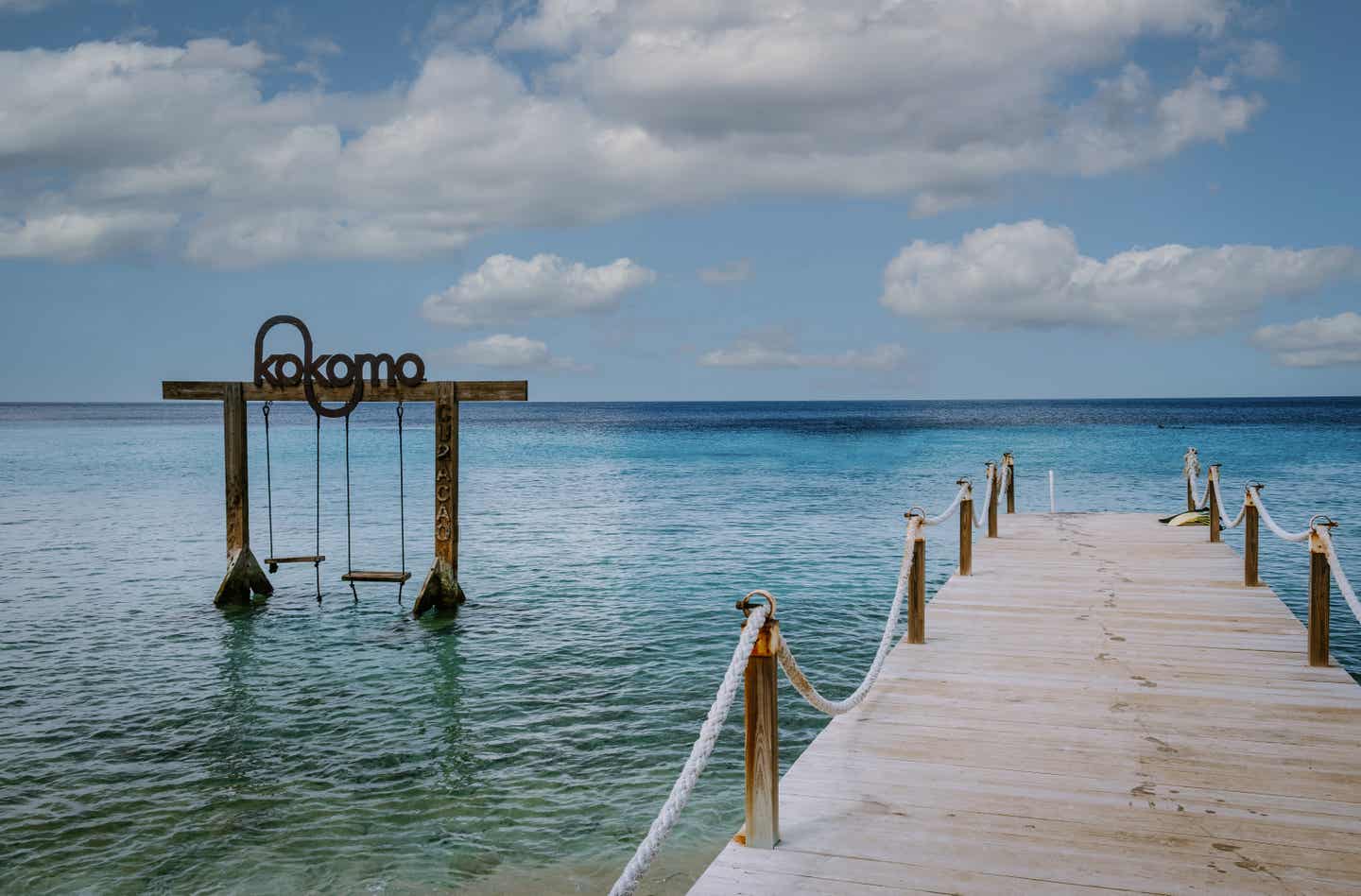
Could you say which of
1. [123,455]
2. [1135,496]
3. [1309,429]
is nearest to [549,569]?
[1135,496]

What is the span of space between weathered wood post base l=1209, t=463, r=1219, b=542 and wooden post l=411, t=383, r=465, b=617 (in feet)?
40.2

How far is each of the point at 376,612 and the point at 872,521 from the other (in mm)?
15204

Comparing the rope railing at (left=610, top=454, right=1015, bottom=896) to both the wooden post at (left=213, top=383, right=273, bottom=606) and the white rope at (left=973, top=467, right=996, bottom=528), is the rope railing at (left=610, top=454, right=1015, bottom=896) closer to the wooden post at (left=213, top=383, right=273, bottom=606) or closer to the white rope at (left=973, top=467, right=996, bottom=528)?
the white rope at (left=973, top=467, right=996, bottom=528)

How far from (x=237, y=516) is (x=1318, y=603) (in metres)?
14.5

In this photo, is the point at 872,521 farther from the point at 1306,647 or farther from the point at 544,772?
the point at 544,772

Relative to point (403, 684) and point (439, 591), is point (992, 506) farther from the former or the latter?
point (403, 684)

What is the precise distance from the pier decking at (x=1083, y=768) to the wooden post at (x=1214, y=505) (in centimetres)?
539

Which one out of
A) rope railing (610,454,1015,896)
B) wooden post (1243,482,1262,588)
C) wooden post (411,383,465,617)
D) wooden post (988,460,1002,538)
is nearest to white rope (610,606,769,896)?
rope railing (610,454,1015,896)

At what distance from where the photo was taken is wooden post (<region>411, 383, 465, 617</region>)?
1423 cm

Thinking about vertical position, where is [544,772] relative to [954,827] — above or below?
below

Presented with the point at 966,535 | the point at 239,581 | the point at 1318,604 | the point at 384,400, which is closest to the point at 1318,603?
the point at 1318,604

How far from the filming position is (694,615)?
1473cm

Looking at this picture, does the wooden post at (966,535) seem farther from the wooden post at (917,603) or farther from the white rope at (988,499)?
the wooden post at (917,603)

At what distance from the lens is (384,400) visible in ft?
46.6
